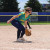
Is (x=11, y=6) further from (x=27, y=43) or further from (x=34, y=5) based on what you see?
(x=27, y=43)

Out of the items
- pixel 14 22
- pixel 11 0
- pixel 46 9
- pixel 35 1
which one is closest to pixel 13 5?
pixel 11 0

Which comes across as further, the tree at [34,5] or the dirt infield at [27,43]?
the tree at [34,5]

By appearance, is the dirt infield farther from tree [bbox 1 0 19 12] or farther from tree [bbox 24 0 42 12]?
tree [bbox 24 0 42 12]

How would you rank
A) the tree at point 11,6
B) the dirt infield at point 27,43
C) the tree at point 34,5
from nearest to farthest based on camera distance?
1. the dirt infield at point 27,43
2. the tree at point 11,6
3. the tree at point 34,5

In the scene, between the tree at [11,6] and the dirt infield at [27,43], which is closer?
the dirt infield at [27,43]

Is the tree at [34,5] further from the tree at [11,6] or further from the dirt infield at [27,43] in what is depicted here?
the dirt infield at [27,43]

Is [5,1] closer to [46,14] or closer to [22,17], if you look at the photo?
[46,14]

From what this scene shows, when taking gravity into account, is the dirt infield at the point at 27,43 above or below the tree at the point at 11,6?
above

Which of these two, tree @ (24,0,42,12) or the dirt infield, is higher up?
the dirt infield

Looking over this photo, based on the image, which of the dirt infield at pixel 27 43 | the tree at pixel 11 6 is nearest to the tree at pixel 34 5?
the tree at pixel 11 6

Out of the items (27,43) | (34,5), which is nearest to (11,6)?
(34,5)

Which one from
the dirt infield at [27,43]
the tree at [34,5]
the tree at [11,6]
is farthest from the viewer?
the tree at [34,5]

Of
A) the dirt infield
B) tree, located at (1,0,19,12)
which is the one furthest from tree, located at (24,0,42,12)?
the dirt infield

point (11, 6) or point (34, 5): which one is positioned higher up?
point (11, 6)
